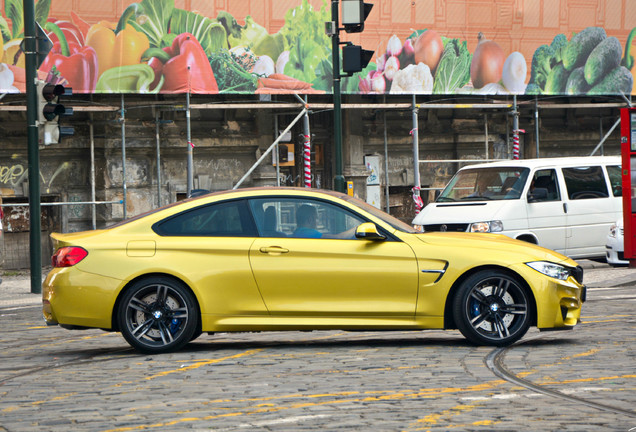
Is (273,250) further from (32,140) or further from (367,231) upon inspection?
(32,140)

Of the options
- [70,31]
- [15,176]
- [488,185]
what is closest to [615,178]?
[488,185]

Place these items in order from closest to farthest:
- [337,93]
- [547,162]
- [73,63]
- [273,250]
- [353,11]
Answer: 1. [273,250]
2. [547,162]
3. [353,11]
4. [337,93]
5. [73,63]

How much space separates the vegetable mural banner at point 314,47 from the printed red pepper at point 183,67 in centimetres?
2

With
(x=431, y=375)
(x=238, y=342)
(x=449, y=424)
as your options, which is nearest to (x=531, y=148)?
(x=238, y=342)

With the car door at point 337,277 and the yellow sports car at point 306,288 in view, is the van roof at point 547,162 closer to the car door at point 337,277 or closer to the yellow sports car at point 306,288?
the yellow sports car at point 306,288

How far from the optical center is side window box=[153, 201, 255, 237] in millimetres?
9211

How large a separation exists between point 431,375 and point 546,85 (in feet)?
63.3

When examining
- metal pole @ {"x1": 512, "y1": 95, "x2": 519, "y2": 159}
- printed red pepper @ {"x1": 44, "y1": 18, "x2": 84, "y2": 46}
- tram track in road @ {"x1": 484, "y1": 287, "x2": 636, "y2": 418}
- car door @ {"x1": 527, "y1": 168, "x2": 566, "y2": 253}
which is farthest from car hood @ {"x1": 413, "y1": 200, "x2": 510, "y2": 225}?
metal pole @ {"x1": 512, "y1": 95, "x2": 519, "y2": 159}

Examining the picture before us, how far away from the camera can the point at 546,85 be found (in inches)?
1019

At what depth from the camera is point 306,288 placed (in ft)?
29.5

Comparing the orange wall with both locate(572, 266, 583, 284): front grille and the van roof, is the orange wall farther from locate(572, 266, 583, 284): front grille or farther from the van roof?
locate(572, 266, 583, 284): front grille

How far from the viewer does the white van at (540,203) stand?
1628 centimetres

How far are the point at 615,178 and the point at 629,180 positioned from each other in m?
0.51

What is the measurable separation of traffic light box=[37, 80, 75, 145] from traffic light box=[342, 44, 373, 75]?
449cm
